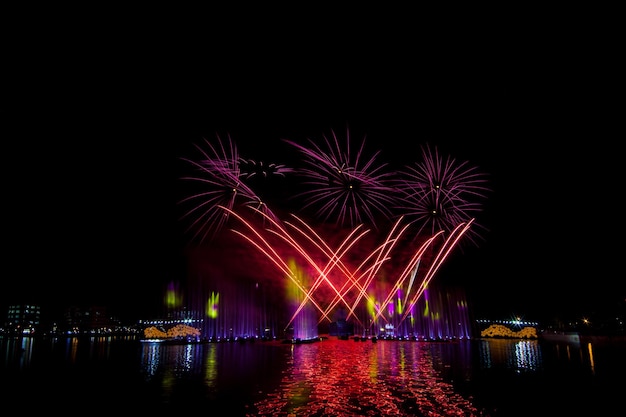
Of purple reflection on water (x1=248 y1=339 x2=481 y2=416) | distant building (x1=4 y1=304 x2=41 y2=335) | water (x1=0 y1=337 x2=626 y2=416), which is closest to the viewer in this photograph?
purple reflection on water (x1=248 y1=339 x2=481 y2=416)

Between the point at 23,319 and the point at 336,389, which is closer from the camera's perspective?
the point at 336,389

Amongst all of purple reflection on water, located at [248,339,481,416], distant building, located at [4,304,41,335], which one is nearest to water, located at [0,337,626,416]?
purple reflection on water, located at [248,339,481,416]

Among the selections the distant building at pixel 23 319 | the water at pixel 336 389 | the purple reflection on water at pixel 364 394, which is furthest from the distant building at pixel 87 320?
the purple reflection on water at pixel 364 394

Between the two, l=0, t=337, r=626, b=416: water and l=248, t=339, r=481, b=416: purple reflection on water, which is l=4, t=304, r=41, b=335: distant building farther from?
l=248, t=339, r=481, b=416: purple reflection on water

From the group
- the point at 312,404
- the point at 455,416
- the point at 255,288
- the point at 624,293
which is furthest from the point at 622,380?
the point at 255,288

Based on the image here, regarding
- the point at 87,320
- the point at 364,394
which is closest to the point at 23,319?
the point at 87,320

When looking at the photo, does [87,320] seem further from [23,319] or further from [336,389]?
[336,389]

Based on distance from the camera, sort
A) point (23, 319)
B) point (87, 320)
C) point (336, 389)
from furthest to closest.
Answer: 1. point (87, 320)
2. point (23, 319)
3. point (336, 389)

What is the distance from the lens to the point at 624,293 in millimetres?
36781

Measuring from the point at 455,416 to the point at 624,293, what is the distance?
36986 mm

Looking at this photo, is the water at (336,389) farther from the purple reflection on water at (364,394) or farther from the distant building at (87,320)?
the distant building at (87,320)

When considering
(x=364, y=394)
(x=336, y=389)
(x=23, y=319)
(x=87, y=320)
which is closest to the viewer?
(x=364, y=394)

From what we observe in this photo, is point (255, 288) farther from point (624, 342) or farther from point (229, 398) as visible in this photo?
point (229, 398)

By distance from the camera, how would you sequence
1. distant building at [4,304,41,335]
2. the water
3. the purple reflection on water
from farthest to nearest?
distant building at [4,304,41,335] < the water < the purple reflection on water
